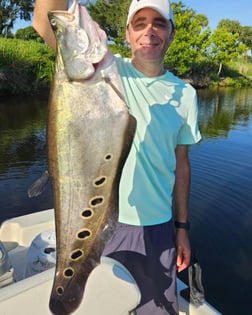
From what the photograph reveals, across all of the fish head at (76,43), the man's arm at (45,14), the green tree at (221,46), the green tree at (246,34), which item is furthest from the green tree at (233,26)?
the fish head at (76,43)

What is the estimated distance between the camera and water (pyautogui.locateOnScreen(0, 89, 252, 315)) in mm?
5098

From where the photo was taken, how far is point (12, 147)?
1155 cm

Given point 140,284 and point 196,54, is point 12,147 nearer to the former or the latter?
point 140,284

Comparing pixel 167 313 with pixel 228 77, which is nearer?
pixel 167 313

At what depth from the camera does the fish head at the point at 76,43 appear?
133cm

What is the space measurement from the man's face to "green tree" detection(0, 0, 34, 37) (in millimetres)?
39517

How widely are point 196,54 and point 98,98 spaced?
44.6 meters

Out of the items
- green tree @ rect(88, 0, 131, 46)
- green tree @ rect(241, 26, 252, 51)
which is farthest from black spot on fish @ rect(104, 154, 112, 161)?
green tree @ rect(241, 26, 252, 51)

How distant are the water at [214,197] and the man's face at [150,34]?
385 cm

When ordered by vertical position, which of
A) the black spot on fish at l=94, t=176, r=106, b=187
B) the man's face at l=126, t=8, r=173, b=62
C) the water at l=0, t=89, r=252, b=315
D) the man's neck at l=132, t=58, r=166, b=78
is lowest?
the water at l=0, t=89, r=252, b=315

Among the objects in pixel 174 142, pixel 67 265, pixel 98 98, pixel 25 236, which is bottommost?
pixel 25 236

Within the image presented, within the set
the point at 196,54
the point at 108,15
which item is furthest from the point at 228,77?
the point at 108,15

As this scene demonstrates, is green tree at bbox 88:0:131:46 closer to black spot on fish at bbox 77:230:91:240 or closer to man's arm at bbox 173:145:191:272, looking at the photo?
man's arm at bbox 173:145:191:272

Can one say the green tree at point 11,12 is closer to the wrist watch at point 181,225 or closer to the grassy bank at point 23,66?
the grassy bank at point 23,66
